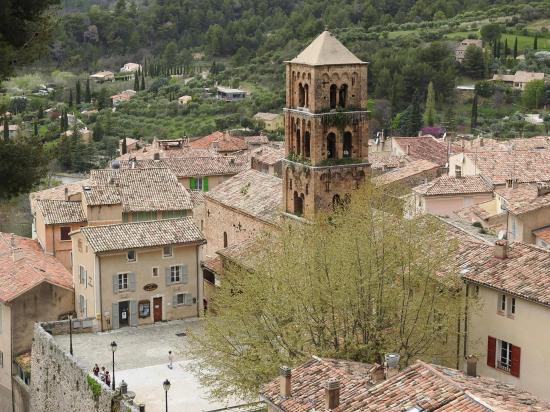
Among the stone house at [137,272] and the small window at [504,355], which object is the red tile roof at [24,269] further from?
the small window at [504,355]

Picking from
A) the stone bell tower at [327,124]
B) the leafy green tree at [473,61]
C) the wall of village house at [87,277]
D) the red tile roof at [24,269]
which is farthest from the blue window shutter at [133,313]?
the leafy green tree at [473,61]

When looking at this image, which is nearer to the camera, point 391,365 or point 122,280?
point 391,365

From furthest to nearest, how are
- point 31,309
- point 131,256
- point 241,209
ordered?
point 241,209
point 131,256
point 31,309

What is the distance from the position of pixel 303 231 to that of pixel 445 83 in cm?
8220

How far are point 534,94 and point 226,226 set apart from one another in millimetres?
67126

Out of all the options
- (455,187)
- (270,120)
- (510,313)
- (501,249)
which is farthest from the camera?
(270,120)

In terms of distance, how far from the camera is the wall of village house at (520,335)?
2878 centimetres

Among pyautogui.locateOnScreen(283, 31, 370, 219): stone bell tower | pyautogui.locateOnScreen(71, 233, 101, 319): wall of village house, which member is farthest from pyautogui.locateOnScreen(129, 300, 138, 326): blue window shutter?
pyautogui.locateOnScreen(283, 31, 370, 219): stone bell tower

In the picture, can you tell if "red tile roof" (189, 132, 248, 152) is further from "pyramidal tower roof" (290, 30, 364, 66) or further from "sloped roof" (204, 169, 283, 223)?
"pyramidal tower roof" (290, 30, 364, 66)

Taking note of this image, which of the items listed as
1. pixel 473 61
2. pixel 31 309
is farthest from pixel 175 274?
pixel 473 61

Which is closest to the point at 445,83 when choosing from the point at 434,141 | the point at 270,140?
the point at 270,140

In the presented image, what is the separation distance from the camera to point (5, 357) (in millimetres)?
42875

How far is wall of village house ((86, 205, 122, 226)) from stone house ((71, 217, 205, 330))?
4.33 meters

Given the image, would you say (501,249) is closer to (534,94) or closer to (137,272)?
(137,272)
